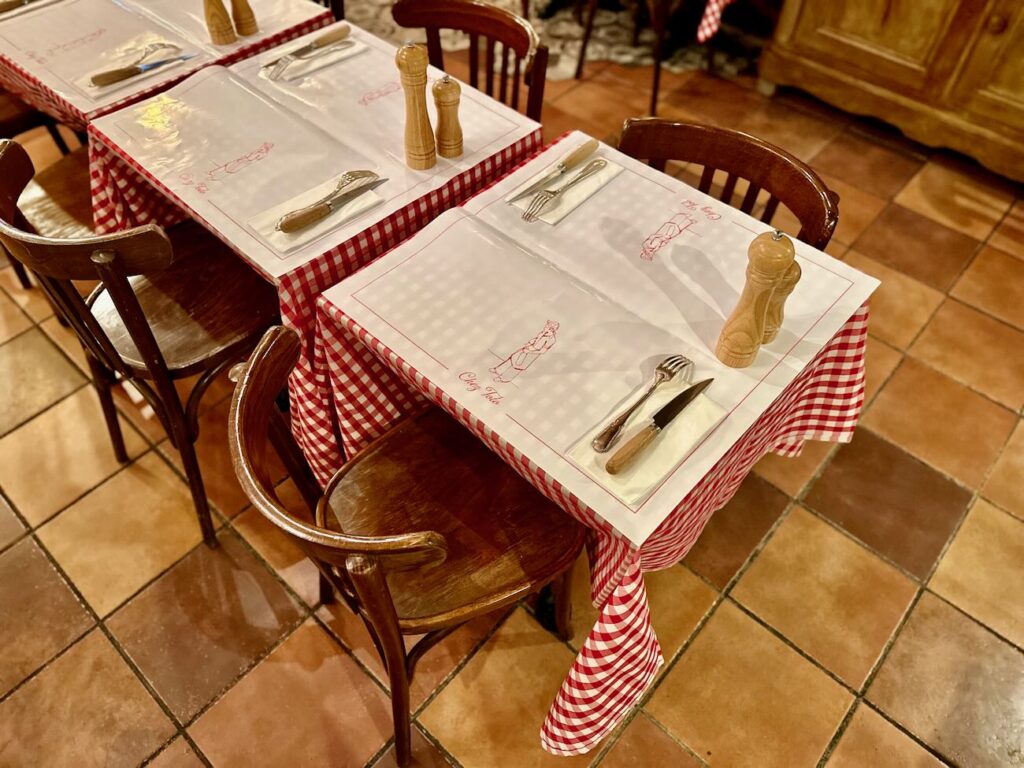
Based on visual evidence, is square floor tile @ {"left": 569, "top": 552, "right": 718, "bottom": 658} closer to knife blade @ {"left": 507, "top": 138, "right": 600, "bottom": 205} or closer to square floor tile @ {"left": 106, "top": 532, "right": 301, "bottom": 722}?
square floor tile @ {"left": 106, "top": 532, "right": 301, "bottom": 722}

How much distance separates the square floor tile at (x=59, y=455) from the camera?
181cm

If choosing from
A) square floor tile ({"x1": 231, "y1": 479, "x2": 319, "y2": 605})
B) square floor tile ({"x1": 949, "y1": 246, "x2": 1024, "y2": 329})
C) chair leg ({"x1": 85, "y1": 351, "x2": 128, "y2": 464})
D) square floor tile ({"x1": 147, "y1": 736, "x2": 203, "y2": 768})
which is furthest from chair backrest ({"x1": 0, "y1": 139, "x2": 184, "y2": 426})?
Answer: square floor tile ({"x1": 949, "y1": 246, "x2": 1024, "y2": 329})

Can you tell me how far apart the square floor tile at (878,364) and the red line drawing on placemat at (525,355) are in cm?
133

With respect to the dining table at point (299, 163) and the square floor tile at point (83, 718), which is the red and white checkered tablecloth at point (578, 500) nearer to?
the dining table at point (299, 163)

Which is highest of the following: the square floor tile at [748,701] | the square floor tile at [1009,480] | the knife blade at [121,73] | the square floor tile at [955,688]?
the knife blade at [121,73]

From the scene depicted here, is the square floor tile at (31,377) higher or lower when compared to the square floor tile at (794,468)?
lower

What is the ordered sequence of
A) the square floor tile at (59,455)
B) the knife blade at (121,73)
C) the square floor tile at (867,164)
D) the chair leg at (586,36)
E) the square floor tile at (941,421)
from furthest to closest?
1. the chair leg at (586,36)
2. the square floor tile at (867,164)
3. the square floor tile at (941,421)
4. the square floor tile at (59,455)
5. the knife blade at (121,73)

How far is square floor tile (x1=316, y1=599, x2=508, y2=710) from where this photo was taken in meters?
1.54

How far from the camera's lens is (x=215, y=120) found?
1.51m

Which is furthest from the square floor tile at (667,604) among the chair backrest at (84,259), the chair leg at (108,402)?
the chair leg at (108,402)

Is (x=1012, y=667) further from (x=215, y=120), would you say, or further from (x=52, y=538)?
(x=52, y=538)

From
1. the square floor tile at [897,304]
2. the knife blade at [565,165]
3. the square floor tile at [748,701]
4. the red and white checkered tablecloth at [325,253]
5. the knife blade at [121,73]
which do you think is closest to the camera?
the red and white checkered tablecloth at [325,253]

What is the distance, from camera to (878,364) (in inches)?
83.7

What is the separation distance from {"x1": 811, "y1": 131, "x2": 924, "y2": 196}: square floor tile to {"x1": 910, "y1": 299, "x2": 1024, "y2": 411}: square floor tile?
63 centimetres
